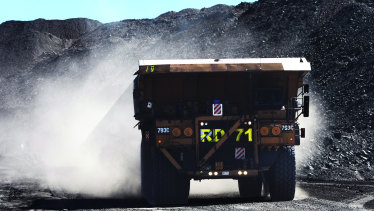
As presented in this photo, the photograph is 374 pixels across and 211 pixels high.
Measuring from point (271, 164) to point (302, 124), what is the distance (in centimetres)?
A: 1899

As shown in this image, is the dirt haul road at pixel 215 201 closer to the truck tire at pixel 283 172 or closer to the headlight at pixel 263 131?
the truck tire at pixel 283 172

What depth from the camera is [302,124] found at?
106ft

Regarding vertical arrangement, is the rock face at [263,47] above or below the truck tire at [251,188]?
above

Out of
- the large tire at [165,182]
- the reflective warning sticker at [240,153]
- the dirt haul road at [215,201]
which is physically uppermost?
the reflective warning sticker at [240,153]

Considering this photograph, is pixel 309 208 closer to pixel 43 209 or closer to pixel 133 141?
pixel 43 209

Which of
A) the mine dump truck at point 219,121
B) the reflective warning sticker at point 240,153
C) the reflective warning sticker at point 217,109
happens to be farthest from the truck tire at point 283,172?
the reflective warning sticker at point 217,109

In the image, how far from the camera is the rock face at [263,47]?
29.2 metres

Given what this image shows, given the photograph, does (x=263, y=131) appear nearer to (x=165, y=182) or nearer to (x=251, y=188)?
(x=165, y=182)

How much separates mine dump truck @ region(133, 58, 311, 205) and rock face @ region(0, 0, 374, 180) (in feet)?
34.4

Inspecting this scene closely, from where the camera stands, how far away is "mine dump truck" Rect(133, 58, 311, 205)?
1348 cm

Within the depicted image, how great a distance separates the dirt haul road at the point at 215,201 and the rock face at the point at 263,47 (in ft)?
24.7

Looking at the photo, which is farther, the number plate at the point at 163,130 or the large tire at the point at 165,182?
the large tire at the point at 165,182

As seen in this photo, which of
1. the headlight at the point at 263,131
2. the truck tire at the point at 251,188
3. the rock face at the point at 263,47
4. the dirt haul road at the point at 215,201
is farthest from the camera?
Result: the rock face at the point at 263,47

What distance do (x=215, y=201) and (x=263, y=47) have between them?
4116 centimetres
